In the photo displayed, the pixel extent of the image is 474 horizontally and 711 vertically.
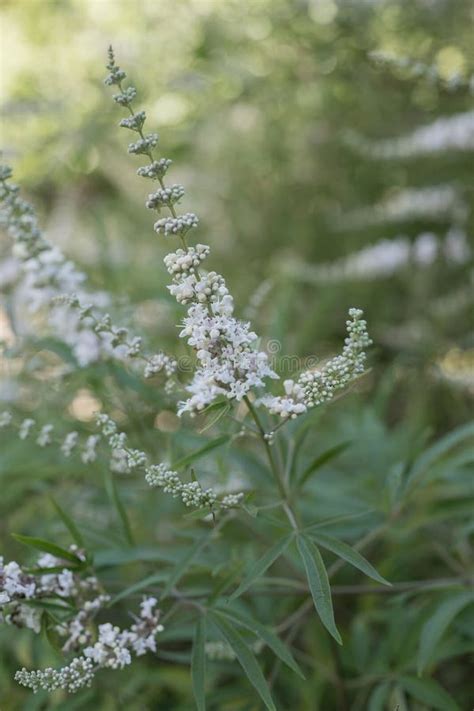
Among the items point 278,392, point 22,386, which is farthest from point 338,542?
point 22,386

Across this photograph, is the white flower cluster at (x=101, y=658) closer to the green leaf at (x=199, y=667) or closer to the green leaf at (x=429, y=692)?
the green leaf at (x=199, y=667)

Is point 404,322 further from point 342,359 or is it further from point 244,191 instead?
point 342,359

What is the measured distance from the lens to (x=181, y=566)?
1293 mm

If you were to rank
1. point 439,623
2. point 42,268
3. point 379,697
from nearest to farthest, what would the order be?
1. point 439,623
2. point 379,697
3. point 42,268

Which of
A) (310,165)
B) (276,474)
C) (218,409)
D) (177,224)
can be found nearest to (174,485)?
(218,409)

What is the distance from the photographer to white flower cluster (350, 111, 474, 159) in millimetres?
2760

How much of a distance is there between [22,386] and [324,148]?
69.1 inches

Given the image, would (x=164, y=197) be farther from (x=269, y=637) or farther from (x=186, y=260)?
(x=269, y=637)

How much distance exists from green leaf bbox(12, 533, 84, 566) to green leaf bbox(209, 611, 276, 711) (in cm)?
23

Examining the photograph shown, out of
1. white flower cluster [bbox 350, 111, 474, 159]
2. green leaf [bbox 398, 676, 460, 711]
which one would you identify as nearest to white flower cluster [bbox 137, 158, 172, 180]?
green leaf [bbox 398, 676, 460, 711]

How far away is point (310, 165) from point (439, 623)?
254 cm

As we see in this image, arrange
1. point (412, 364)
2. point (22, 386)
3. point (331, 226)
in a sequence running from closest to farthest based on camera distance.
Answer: point (22, 386), point (412, 364), point (331, 226)

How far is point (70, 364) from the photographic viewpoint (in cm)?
182

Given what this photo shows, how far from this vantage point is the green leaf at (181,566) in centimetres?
126
